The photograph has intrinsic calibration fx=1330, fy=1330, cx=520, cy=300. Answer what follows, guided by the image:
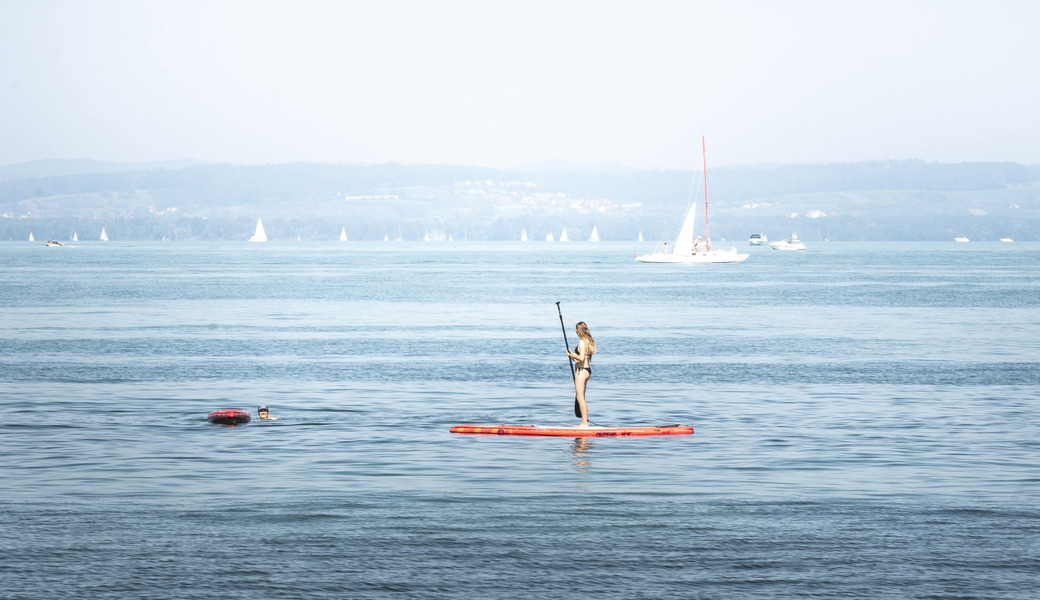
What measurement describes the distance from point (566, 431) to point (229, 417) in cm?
824

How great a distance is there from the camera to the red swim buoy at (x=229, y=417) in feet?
103

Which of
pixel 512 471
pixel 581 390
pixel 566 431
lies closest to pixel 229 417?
pixel 566 431

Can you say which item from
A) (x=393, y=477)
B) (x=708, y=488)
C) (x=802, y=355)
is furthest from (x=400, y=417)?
(x=802, y=355)

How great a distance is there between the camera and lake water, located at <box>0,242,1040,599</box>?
17.3 meters

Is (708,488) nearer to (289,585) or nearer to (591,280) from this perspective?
(289,585)

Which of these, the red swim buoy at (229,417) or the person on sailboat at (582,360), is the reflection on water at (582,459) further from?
the red swim buoy at (229,417)

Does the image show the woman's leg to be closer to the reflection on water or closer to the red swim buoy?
the reflection on water

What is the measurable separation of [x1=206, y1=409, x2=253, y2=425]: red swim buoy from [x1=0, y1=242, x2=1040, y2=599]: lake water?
291 mm

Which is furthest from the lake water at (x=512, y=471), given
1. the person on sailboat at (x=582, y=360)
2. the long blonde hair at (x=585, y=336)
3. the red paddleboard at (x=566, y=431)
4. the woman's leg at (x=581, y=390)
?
the long blonde hair at (x=585, y=336)

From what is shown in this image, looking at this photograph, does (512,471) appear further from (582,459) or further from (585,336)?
(585,336)

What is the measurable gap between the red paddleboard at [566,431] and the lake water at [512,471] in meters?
0.25

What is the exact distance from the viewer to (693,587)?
1658 centimetres

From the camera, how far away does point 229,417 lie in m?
31.5

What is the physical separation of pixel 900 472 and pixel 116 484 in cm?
1443
